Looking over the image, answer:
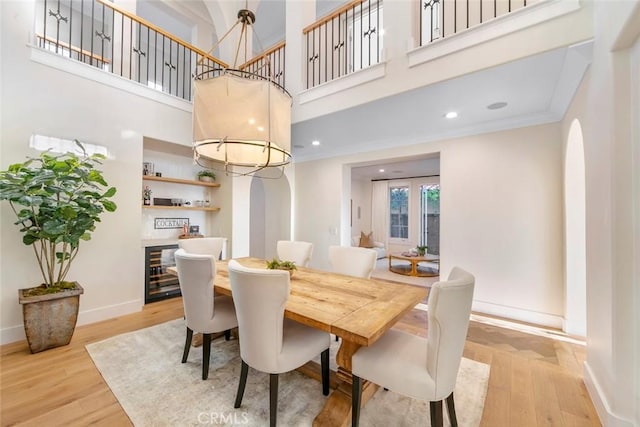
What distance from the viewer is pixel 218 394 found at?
70.9 inches

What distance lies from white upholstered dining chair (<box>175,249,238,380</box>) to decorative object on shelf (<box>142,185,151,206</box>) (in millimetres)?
2551

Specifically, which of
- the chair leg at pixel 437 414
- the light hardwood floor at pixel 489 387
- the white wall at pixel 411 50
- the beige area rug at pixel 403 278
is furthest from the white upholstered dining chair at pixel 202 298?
the beige area rug at pixel 403 278

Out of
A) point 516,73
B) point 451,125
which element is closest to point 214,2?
point 451,125

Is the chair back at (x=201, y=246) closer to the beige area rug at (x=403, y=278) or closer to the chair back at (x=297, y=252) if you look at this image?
the chair back at (x=297, y=252)

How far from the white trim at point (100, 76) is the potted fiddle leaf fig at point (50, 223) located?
3.64ft

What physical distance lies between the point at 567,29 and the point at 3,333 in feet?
17.7

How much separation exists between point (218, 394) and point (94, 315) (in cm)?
228

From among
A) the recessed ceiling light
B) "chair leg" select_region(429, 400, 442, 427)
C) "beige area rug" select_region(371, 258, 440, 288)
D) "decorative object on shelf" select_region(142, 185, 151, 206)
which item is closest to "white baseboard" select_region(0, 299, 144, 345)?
"decorative object on shelf" select_region(142, 185, 151, 206)

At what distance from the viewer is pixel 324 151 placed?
4848mm

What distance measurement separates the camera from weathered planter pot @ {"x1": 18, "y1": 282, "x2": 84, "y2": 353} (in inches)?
91.7

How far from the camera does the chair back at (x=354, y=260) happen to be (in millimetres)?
2506

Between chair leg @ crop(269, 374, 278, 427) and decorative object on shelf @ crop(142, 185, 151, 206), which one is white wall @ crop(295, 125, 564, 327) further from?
decorative object on shelf @ crop(142, 185, 151, 206)

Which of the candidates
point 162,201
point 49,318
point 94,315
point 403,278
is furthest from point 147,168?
point 403,278

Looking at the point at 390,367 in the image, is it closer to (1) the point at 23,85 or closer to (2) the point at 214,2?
(1) the point at 23,85
